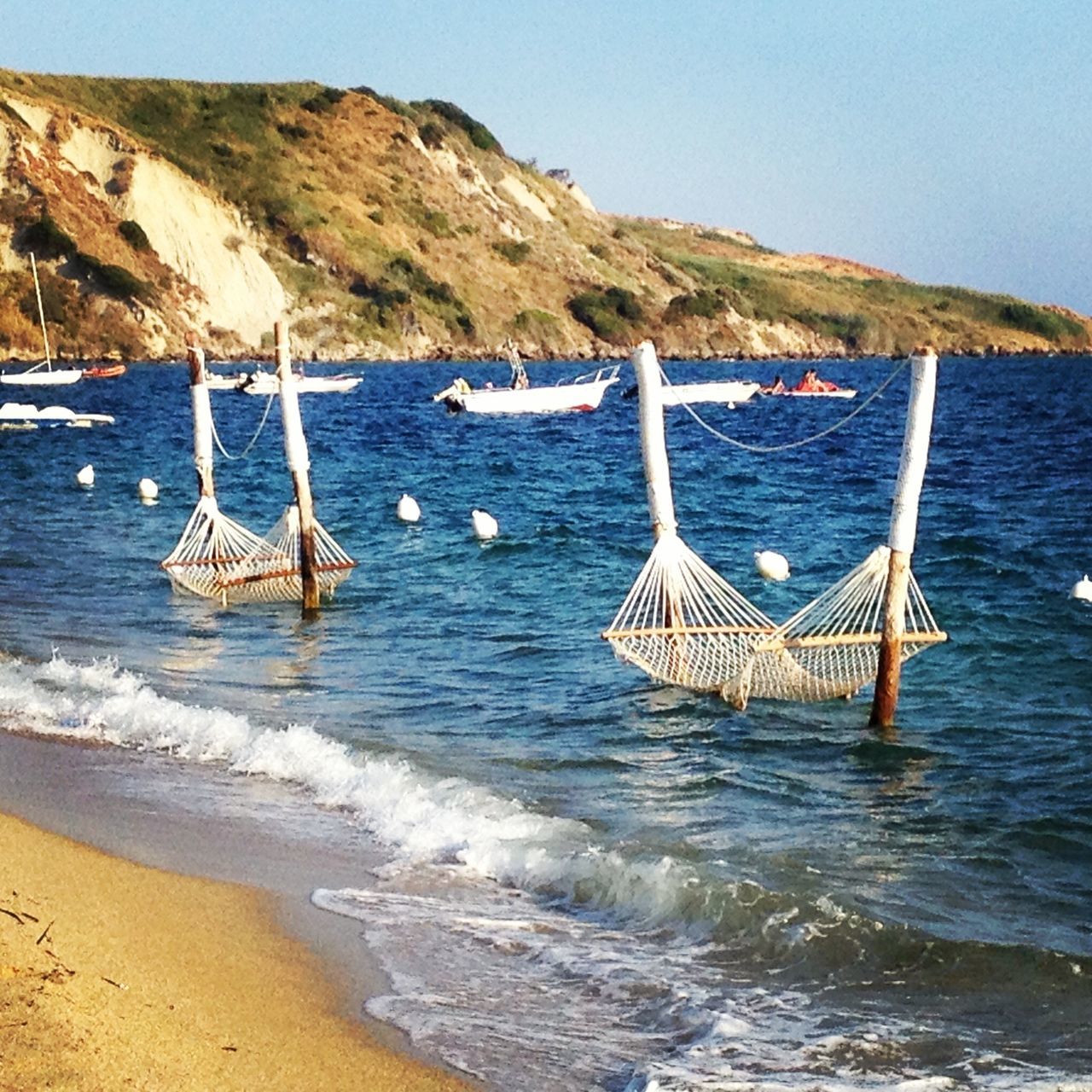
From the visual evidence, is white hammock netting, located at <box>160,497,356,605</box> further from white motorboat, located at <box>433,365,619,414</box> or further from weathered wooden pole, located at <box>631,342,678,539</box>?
white motorboat, located at <box>433,365,619,414</box>

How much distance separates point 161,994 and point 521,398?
53046 mm

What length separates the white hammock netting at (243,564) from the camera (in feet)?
59.9

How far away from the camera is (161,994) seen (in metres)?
6.23

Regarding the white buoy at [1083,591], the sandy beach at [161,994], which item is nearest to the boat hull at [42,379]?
the white buoy at [1083,591]

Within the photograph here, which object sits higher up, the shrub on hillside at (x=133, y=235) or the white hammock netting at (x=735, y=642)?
the shrub on hillside at (x=133, y=235)

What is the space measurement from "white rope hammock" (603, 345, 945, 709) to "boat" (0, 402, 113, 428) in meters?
38.1

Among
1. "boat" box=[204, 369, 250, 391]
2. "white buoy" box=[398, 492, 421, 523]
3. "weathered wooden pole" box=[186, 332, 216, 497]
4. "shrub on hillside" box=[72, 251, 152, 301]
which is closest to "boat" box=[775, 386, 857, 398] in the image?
"boat" box=[204, 369, 250, 391]

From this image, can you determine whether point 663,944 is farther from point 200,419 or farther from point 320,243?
point 320,243

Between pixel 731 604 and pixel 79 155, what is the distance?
9425 centimetres

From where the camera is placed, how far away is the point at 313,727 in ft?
38.8

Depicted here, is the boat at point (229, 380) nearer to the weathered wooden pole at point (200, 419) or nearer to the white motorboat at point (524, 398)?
the white motorboat at point (524, 398)

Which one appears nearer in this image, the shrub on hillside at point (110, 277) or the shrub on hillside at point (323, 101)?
the shrub on hillside at point (110, 277)

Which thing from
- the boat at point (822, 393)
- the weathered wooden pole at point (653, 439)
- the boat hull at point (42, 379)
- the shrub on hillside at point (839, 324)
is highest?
the shrub on hillside at point (839, 324)

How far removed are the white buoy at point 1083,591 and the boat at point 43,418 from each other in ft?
122
